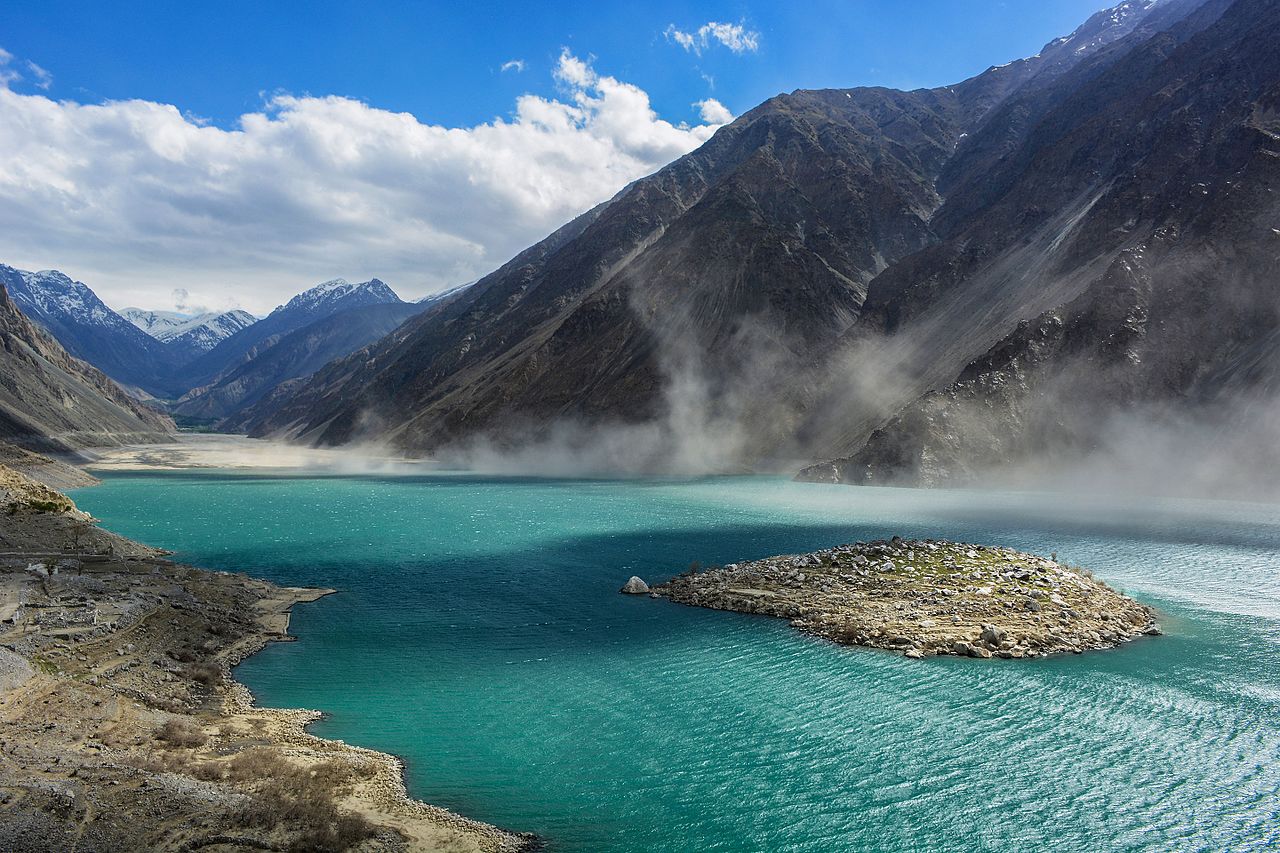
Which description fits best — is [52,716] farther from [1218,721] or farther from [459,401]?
[459,401]

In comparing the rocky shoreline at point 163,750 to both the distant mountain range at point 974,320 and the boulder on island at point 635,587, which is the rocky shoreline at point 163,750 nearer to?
the boulder on island at point 635,587

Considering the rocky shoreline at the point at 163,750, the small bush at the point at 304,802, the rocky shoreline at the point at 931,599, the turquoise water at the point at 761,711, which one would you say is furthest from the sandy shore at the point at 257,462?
the small bush at the point at 304,802

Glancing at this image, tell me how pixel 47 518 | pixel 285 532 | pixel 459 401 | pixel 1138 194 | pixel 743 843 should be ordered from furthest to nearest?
pixel 459 401, pixel 1138 194, pixel 285 532, pixel 47 518, pixel 743 843

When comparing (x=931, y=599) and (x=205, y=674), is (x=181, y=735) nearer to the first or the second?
(x=205, y=674)

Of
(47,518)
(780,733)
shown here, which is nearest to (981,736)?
(780,733)

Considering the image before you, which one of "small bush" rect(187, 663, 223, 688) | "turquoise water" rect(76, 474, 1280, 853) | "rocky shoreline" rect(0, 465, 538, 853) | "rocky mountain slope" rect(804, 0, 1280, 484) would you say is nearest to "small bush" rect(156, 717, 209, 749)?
"rocky shoreline" rect(0, 465, 538, 853)

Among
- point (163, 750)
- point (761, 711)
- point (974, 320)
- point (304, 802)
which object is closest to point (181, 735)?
point (163, 750)
